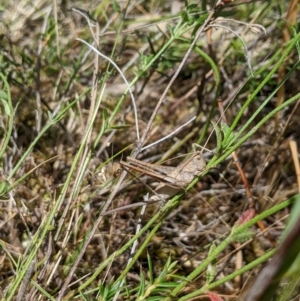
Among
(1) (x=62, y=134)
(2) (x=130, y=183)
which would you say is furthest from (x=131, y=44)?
(2) (x=130, y=183)

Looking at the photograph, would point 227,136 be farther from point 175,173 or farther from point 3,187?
point 3,187

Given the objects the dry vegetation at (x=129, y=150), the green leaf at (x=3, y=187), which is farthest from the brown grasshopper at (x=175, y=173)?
the green leaf at (x=3, y=187)

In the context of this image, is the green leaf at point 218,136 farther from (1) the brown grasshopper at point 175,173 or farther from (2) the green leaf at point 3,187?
(2) the green leaf at point 3,187

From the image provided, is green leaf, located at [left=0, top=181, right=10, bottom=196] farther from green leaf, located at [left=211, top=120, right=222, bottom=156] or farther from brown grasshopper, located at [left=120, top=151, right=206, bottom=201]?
green leaf, located at [left=211, top=120, right=222, bottom=156]

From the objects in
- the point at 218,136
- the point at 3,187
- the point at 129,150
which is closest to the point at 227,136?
the point at 218,136

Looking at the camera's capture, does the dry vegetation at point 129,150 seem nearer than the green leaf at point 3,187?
No

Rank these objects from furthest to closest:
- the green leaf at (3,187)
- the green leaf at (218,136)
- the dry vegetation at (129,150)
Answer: the dry vegetation at (129,150) < the green leaf at (3,187) < the green leaf at (218,136)
